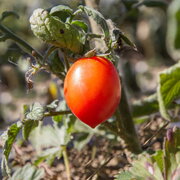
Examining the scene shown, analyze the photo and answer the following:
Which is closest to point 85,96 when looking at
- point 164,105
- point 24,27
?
point 164,105

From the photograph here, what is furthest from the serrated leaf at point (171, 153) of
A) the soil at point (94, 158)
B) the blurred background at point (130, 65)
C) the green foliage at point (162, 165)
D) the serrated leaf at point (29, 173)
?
the blurred background at point (130, 65)

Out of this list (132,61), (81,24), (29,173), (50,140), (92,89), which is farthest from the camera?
(132,61)

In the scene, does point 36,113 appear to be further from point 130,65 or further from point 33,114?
point 130,65

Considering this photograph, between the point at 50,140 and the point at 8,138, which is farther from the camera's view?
the point at 50,140

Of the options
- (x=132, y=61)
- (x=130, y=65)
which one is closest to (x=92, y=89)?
(x=130, y=65)

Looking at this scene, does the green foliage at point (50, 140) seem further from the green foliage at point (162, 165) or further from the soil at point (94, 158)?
the green foliage at point (162, 165)

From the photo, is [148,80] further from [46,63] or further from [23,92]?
[46,63]
